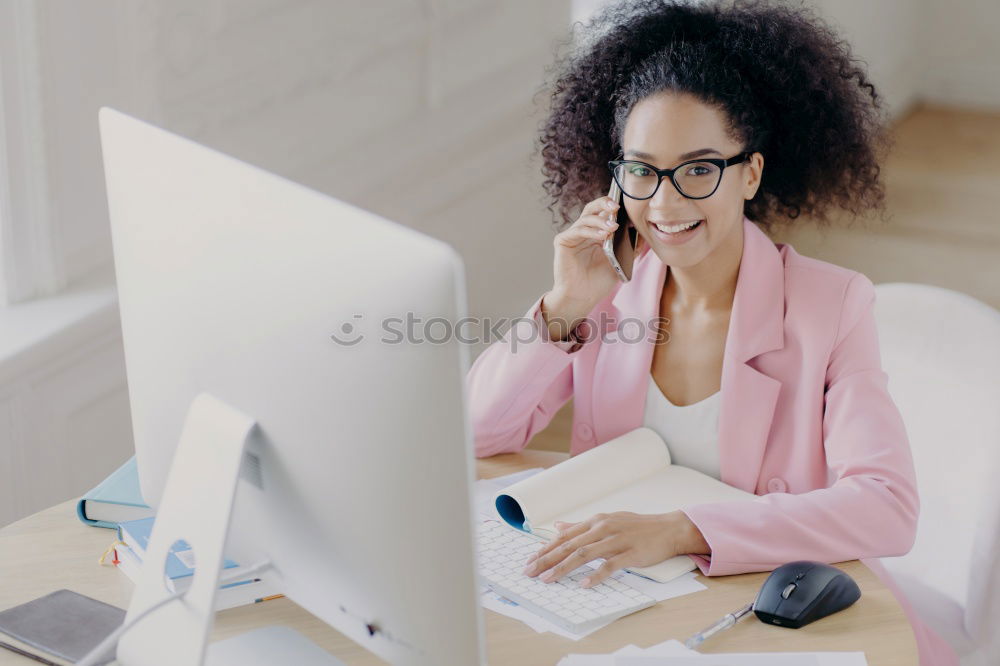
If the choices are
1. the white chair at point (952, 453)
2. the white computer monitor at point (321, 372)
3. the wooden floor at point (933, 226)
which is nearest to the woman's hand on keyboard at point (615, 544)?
the white computer monitor at point (321, 372)

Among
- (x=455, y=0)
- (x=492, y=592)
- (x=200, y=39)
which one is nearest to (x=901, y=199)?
(x=455, y=0)

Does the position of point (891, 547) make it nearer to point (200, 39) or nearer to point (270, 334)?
point (270, 334)

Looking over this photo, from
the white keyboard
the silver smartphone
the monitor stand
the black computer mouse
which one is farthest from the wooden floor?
the monitor stand

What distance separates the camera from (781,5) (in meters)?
1.92

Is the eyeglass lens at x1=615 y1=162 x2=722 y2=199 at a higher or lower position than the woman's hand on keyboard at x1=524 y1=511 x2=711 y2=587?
higher

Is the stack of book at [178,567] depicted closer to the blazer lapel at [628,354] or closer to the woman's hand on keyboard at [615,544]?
the woman's hand on keyboard at [615,544]

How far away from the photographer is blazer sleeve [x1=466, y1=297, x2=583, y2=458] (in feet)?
6.21

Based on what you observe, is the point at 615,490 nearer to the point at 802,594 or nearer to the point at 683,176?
the point at 802,594

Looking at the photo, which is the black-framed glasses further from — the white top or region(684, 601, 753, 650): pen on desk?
region(684, 601, 753, 650): pen on desk

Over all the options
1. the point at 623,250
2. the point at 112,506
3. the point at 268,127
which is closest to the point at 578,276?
the point at 623,250

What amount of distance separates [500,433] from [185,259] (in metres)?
0.78

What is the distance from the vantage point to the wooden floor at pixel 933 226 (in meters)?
4.60

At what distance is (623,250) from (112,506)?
87 cm

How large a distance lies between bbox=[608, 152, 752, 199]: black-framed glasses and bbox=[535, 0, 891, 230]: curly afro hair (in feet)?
0.23
